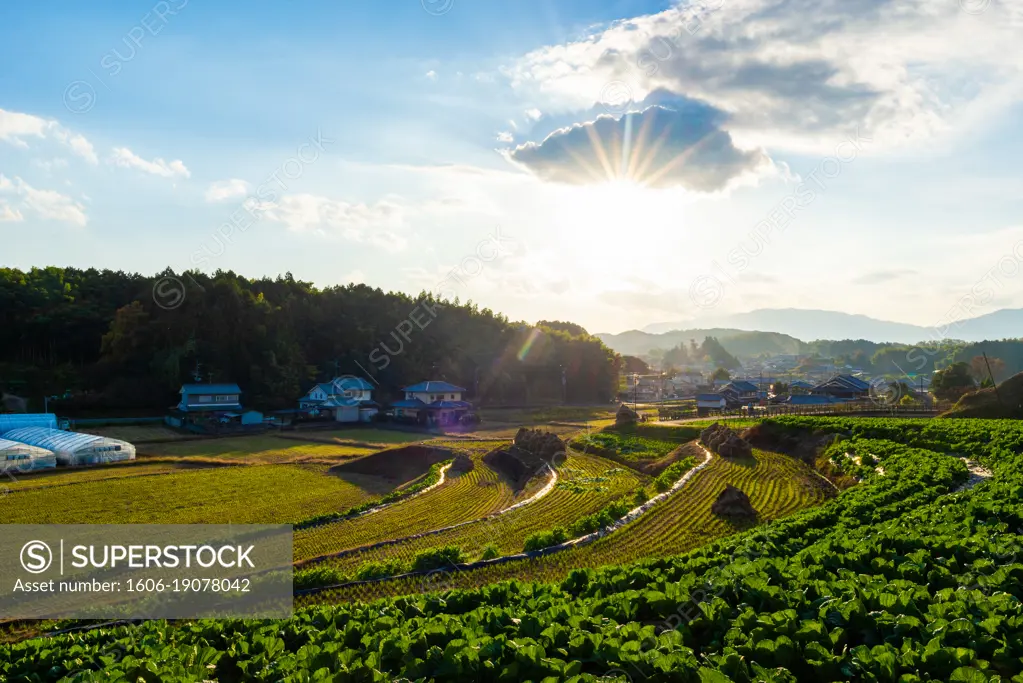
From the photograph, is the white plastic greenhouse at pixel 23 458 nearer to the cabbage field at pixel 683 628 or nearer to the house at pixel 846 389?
the cabbage field at pixel 683 628

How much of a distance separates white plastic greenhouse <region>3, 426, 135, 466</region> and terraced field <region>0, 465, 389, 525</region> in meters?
6.17

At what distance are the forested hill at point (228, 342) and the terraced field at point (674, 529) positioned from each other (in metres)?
47.4

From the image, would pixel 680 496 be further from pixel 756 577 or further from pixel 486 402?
pixel 486 402

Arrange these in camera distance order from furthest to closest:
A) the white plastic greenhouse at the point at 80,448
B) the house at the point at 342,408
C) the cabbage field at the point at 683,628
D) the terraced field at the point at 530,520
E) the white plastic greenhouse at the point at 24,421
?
the house at the point at 342,408, the white plastic greenhouse at the point at 24,421, the white plastic greenhouse at the point at 80,448, the terraced field at the point at 530,520, the cabbage field at the point at 683,628

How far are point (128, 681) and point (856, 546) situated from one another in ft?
41.7

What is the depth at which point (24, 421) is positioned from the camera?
41594 mm

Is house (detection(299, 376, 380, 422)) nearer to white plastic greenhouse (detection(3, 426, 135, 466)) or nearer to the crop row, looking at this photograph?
white plastic greenhouse (detection(3, 426, 135, 466))

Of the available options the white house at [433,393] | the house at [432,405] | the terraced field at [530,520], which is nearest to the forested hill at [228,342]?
the white house at [433,393]

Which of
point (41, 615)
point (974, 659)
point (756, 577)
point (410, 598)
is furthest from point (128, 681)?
point (974, 659)

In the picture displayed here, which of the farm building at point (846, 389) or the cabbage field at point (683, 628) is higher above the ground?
the farm building at point (846, 389)

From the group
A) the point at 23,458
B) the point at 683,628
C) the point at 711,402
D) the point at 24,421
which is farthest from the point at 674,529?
the point at 711,402

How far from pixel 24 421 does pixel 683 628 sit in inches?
1896

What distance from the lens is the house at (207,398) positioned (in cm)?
5372

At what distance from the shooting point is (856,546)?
12312 mm
